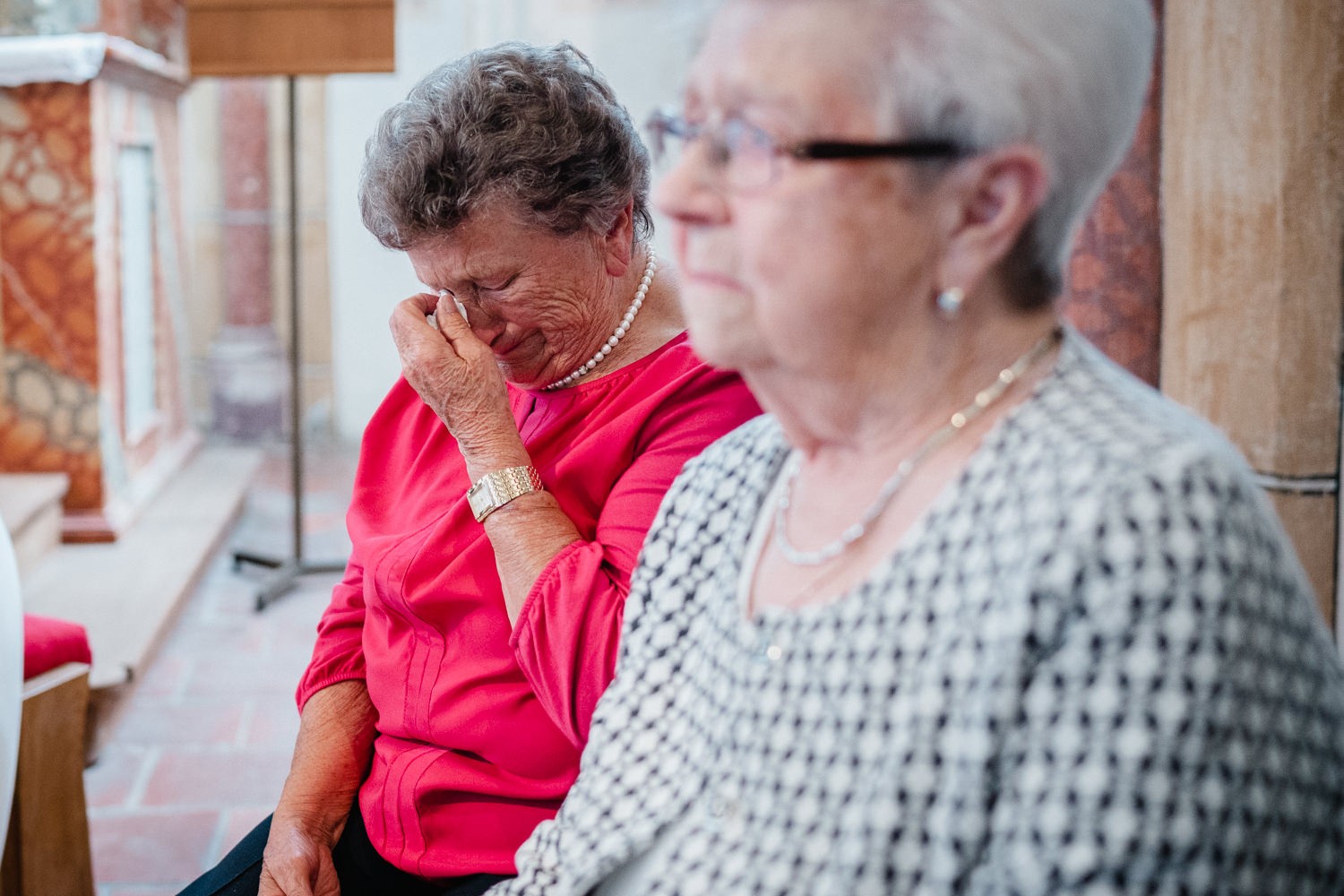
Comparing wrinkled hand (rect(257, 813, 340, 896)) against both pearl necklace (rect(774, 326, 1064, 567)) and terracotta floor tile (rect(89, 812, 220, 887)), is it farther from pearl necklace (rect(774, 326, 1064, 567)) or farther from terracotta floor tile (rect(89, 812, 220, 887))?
terracotta floor tile (rect(89, 812, 220, 887))

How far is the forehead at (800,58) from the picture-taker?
33.9 inches

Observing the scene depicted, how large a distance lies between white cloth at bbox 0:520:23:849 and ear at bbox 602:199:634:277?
78 cm

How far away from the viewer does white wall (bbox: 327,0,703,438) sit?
21.7 ft

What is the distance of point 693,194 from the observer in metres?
0.96

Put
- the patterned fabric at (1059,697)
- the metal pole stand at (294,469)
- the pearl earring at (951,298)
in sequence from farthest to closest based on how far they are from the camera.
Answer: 1. the metal pole stand at (294,469)
2. the pearl earring at (951,298)
3. the patterned fabric at (1059,697)

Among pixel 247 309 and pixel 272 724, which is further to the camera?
pixel 247 309

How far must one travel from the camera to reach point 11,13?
4547mm

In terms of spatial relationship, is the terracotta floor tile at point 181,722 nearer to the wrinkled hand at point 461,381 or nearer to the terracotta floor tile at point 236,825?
the terracotta floor tile at point 236,825

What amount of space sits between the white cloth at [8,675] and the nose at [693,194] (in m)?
0.98

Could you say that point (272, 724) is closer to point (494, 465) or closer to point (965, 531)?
point (494, 465)

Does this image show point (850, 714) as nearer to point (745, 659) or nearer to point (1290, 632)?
point (745, 659)

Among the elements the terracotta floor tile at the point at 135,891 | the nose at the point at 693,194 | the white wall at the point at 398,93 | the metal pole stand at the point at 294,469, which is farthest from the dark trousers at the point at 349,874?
the white wall at the point at 398,93

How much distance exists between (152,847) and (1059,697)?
2528 millimetres

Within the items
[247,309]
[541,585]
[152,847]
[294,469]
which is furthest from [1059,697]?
[247,309]
